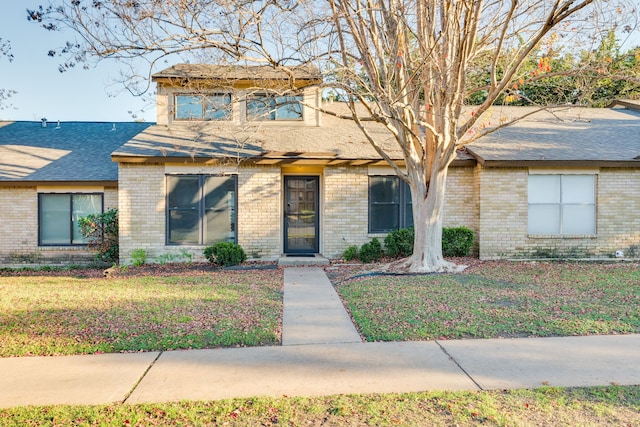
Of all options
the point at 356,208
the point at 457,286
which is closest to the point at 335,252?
the point at 356,208

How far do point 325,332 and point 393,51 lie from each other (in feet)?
19.1

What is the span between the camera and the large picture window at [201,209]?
11.5 m

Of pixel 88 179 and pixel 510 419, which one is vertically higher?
pixel 88 179

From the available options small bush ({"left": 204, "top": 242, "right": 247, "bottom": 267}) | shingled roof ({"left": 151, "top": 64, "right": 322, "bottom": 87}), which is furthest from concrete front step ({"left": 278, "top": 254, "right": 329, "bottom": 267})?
shingled roof ({"left": 151, "top": 64, "right": 322, "bottom": 87})

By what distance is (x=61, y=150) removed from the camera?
14.0 meters

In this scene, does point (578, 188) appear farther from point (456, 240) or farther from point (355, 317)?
point (355, 317)

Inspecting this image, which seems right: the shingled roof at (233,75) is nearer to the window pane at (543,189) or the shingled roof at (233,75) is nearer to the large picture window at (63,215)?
the large picture window at (63,215)

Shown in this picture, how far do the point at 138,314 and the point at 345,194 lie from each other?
22.5ft

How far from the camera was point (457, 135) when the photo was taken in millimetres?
8797

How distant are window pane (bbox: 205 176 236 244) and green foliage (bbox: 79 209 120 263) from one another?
261 cm

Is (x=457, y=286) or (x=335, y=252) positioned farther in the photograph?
(x=335, y=252)

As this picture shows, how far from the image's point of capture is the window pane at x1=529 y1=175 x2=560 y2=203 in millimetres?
11695

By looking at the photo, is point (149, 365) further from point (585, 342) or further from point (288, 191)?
point (288, 191)

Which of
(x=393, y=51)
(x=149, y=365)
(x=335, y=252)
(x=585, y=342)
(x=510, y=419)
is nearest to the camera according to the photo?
(x=510, y=419)
